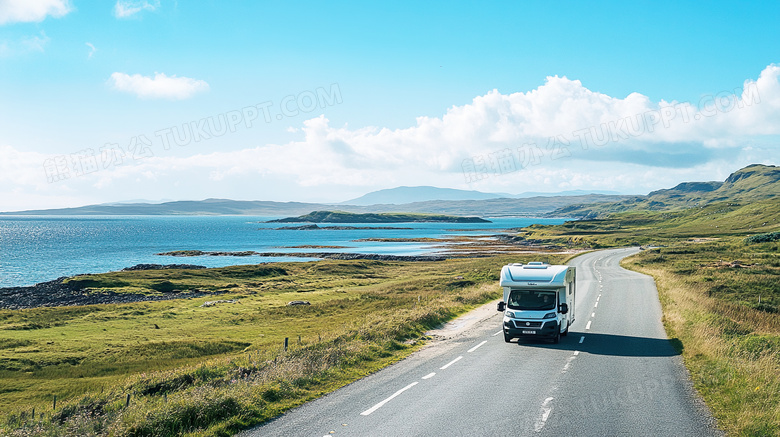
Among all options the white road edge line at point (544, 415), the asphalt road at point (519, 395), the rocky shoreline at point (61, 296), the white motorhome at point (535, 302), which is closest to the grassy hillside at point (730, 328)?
the asphalt road at point (519, 395)

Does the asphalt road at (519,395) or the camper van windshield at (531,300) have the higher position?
the camper van windshield at (531,300)

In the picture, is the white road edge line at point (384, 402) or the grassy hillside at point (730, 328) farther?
the white road edge line at point (384, 402)

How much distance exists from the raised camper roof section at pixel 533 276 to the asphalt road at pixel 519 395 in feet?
9.39

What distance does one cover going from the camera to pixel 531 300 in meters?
24.3

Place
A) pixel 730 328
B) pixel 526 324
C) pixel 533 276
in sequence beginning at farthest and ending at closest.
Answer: pixel 730 328 → pixel 533 276 → pixel 526 324

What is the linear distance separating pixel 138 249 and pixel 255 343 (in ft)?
452

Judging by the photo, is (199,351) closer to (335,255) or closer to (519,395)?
(519,395)

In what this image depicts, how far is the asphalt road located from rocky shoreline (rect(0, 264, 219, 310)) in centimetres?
5423

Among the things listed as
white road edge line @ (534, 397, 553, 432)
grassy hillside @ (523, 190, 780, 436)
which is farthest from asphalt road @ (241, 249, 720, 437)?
grassy hillside @ (523, 190, 780, 436)

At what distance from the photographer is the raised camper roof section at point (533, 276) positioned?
23.5 metres

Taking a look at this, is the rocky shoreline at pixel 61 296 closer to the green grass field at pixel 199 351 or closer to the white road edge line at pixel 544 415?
the green grass field at pixel 199 351

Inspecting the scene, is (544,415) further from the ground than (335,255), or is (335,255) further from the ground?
(544,415)

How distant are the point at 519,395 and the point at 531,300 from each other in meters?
9.81

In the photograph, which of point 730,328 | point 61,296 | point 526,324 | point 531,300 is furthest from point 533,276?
point 61,296
